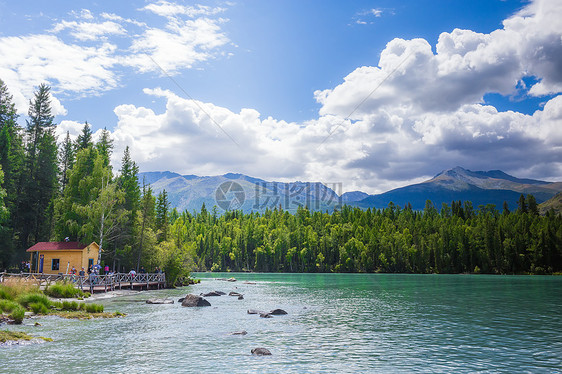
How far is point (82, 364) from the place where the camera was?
614 inches

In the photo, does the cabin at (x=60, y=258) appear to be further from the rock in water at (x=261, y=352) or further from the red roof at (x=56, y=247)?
the rock in water at (x=261, y=352)

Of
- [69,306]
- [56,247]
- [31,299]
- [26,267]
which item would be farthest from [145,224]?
[31,299]

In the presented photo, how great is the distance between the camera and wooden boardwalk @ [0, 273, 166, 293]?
39.9 metres

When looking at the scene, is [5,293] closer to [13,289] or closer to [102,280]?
[13,289]

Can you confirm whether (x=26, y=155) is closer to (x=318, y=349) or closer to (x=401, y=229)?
(x=318, y=349)

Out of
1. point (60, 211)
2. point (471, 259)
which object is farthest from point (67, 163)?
point (471, 259)

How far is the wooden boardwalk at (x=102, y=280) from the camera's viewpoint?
3991cm

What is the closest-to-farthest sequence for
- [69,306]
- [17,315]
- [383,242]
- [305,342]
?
[305,342] → [17,315] → [69,306] → [383,242]

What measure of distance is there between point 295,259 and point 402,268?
39.8 meters

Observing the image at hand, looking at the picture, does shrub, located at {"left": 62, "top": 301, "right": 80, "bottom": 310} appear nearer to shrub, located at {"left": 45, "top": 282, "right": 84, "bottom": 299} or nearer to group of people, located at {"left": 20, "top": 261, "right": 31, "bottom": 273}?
shrub, located at {"left": 45, "top": 282, "right": 84, "bottom": 299}

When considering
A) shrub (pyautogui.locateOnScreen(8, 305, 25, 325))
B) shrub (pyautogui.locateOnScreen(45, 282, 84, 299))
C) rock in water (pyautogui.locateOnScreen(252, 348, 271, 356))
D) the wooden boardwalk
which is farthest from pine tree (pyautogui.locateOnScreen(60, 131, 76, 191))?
rock in water (pyautogui.locateOnScreen(252, 348, 271, 356))

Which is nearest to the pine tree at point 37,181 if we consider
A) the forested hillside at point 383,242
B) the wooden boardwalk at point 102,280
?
the wooden boardwalk at point 102,280

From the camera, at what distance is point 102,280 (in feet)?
155

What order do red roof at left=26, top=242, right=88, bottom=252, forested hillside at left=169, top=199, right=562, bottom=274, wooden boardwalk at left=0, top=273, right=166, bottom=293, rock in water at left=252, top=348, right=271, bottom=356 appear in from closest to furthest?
Result: 1. rock in water at left=252, top=348, right=271, bottom=356
2. wooden boardwalk at left=0, top=273, right=166, bottom=293
3. red roof at left=26, top=242, right=88, bottom=252
4. forested hillside at left=169, top=199, right=562, bottom=274
